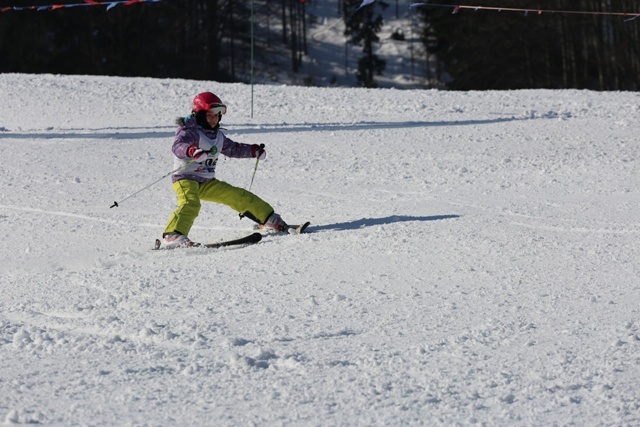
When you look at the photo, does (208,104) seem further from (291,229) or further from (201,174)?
(291,229)

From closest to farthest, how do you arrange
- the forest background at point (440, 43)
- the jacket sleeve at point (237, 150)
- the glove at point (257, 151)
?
the glove at point (257, 151) < the jacket sleeve at point (237, 150) < the forest background at point (440, 43)

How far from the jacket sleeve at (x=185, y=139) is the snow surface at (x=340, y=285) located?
30.7 inches

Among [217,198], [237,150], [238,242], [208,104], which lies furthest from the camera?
[237,150]

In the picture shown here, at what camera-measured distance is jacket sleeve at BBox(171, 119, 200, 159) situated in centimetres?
823

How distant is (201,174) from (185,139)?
0.33 meters

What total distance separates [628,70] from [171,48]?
18213 millimetres

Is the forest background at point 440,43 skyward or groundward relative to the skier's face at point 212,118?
skyward

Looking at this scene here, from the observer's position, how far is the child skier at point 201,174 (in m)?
8.08

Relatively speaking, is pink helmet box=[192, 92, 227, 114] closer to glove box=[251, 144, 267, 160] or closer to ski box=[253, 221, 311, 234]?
glove box=[251, 144, 267, 160]

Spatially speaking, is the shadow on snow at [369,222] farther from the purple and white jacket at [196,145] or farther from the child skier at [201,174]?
the purple and white jacket at [196,145]

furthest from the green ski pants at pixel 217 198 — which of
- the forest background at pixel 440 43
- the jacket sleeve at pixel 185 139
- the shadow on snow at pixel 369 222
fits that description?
the forest background at pixel 440 43

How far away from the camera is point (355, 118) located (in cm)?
1509

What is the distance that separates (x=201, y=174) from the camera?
837 centimetres

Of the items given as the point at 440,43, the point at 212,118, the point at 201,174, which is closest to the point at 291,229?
the point at 201,174
